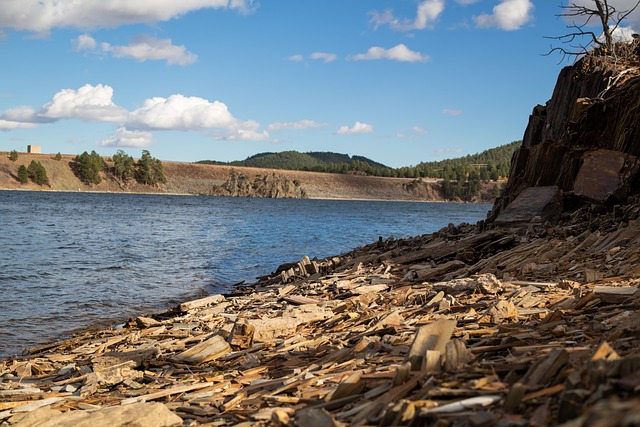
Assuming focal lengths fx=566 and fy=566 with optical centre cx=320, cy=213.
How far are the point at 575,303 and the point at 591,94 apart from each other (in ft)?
43.1

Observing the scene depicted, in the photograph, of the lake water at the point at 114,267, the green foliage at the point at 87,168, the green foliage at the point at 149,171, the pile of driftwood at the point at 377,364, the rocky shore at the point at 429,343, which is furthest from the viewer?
the green foliage at the point at 149,171

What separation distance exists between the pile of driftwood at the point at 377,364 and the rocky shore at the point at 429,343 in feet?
0.06

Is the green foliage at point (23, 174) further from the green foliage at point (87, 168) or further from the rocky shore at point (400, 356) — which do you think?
the rocky shore at point (400, 356)

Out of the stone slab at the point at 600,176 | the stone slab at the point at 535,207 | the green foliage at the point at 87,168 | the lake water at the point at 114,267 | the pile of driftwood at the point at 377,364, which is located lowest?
the lake water at the point at 114,267

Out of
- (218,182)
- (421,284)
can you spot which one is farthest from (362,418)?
(218,182)

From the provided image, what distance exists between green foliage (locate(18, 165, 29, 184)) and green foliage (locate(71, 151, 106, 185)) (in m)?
15.7

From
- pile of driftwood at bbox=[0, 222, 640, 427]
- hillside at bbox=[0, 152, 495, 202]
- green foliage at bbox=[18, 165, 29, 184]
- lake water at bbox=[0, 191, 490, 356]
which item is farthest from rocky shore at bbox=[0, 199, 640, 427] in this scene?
hillside at bbox=[0, 152, 495, 202]

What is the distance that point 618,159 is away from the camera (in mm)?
14453

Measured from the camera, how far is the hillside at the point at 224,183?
A: 156 meters

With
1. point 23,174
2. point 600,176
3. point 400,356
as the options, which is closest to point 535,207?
point 600,176

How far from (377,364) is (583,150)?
13066 mm

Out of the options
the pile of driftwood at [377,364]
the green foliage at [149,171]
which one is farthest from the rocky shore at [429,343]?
the green foliage at [149,171]

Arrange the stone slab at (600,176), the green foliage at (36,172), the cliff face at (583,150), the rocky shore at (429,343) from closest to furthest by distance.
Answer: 1. the rocky shore at (429,343)
2. the stone slab at (600,176)
3. the cliff face at (583,150)
4. the green foliage at (36,172)

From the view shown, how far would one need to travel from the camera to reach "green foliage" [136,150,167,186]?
555 feet
